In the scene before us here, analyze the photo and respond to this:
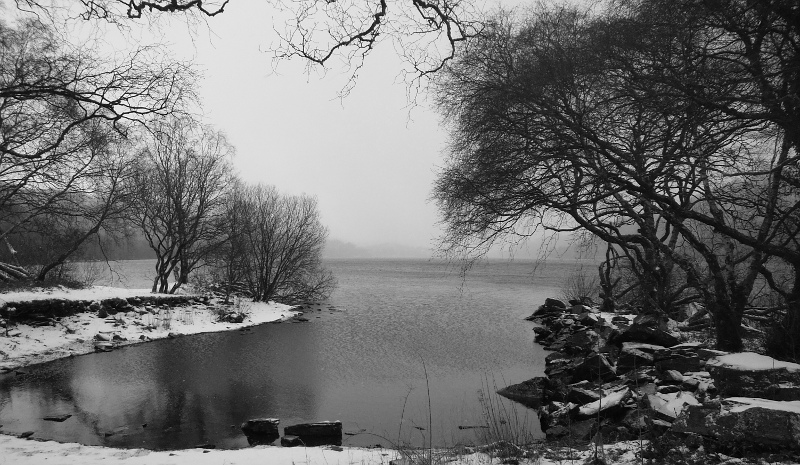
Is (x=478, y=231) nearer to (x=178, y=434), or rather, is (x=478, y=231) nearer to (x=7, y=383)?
(x=178, y=434)

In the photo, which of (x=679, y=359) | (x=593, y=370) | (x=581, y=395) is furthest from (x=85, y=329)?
(x=679, y=359)

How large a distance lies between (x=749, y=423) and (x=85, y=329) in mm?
19831

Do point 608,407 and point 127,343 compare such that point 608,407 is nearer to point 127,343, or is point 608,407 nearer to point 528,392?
point 528,392

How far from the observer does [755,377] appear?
6340 millimetres

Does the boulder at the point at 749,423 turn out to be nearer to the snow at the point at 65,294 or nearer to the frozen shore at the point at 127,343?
the frozen shore at the point at 127,343

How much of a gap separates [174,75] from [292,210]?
2701 centimetres

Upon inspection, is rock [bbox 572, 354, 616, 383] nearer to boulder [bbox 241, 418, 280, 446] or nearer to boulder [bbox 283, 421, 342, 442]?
boulder [bbox 283, 421, 342, 442]

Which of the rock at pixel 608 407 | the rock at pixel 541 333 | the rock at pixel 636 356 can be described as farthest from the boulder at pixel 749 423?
the rock at pixel 541 333

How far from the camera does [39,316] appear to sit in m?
16.4

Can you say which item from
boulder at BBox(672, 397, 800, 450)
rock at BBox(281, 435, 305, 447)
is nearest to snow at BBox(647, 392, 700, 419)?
boulder at BBox(672, 397, 800, 450)

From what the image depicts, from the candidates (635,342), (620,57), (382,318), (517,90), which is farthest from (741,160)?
(382,318)

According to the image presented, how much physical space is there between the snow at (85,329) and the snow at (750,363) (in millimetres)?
16693

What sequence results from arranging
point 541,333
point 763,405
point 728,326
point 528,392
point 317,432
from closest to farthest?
point 763,405 → point 317,432 → point 728,326 → point 528,392 → point 541,333

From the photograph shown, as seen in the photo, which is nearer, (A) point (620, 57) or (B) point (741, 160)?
(A) point (620, 57)
